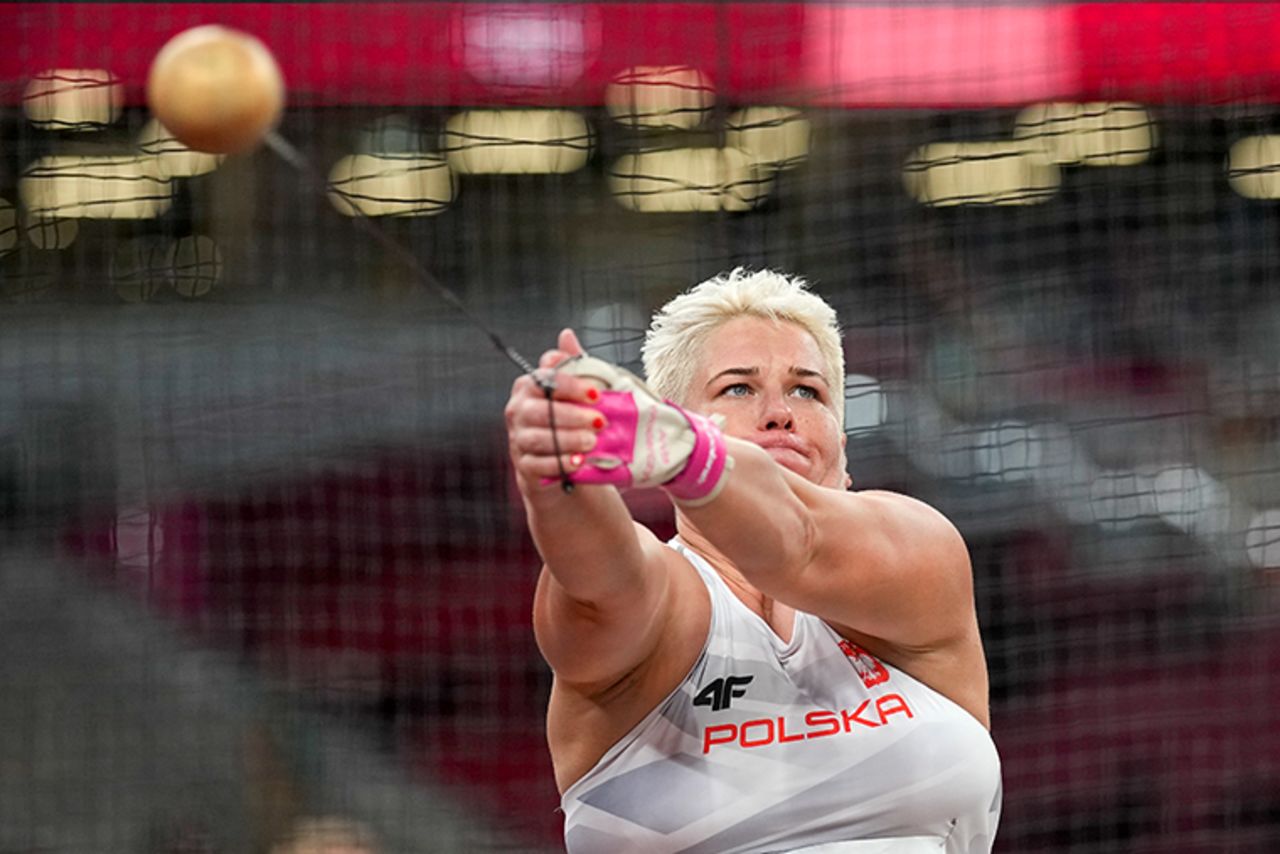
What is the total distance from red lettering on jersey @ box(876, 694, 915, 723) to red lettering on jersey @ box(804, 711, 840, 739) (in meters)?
0.05

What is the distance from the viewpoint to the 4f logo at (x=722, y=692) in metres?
2.03

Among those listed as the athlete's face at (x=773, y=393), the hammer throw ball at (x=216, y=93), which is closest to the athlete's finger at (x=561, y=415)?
the hammer throw ball at (x=216, y=93)

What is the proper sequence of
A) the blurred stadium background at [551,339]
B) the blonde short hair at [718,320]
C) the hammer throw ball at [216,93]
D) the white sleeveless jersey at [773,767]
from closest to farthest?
the hammer throw ball at [216,93] → the white sleeveless jersey at [773,767] → the blonde short hair at [718,320] → the blurred stadium background at [551,339]

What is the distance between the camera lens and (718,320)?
2.31 metres

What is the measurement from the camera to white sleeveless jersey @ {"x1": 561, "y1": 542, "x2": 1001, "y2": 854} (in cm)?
A: 201

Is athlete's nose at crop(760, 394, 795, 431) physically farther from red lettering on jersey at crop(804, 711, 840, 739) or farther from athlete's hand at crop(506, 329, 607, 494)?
athlete's hand at crop(506, 329, 607, 494)

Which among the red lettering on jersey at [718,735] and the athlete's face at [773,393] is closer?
the red lettering on jersey at [718,735]

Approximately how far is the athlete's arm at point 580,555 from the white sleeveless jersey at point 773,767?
10 centimetres

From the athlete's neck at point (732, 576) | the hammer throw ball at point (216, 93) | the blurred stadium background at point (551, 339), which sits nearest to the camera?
the hammer throw ball at point (216, 93)

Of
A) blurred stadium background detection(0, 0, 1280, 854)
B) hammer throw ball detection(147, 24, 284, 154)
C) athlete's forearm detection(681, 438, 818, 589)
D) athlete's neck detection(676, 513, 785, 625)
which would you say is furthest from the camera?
blurred stadium background detection(0, 0, 1280, 854)

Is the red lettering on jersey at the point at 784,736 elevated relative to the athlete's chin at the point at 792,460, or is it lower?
lower

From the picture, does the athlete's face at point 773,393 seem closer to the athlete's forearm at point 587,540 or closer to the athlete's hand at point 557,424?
the athlete's forearm at point 587,540

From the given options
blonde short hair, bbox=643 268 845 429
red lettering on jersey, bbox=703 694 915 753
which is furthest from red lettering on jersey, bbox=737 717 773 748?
blonde short hair, bbox=643 268 845 429

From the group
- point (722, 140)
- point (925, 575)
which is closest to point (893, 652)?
point (925, 575)
